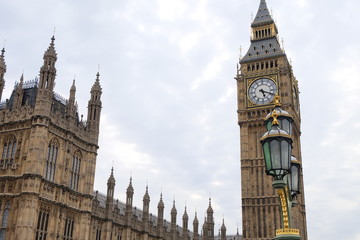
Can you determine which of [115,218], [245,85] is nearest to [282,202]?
[115,218]

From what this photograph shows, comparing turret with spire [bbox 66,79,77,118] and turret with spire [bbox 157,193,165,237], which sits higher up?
turret with spire [bbox 66,79,77,118]

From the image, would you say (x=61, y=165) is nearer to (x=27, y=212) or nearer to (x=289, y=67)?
(x=27, y=212)

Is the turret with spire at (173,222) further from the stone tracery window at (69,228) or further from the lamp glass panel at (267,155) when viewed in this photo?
the lamp glass panel at (267,155)

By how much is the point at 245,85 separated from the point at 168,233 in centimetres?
2646

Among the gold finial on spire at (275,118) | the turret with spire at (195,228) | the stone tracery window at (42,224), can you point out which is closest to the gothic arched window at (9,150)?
the stone tracery window at (42,224)

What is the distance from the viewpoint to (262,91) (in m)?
69.6

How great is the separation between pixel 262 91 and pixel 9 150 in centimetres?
4250

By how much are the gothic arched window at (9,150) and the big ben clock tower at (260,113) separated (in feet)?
123

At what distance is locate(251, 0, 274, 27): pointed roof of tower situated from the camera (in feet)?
252

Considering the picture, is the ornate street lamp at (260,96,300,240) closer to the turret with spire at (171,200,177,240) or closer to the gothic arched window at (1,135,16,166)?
the gothic arched window at (1,135,16,166)

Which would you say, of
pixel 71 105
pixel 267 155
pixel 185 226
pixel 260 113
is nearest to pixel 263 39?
pixel 260 113

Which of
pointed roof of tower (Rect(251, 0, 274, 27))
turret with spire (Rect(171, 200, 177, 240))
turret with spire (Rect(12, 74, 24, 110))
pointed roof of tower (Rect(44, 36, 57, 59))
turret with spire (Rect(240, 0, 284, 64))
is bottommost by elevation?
turret with spire (Rect(171, 200, 177, 240))

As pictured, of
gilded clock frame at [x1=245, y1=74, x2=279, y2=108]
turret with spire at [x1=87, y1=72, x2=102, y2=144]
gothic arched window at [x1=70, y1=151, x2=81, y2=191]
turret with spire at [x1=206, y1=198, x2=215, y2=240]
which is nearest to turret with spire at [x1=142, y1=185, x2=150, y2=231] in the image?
turret with spire at [x1=87, y1=72, x2=102, y2=144]

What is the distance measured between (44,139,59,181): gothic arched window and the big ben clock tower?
3456 cm
